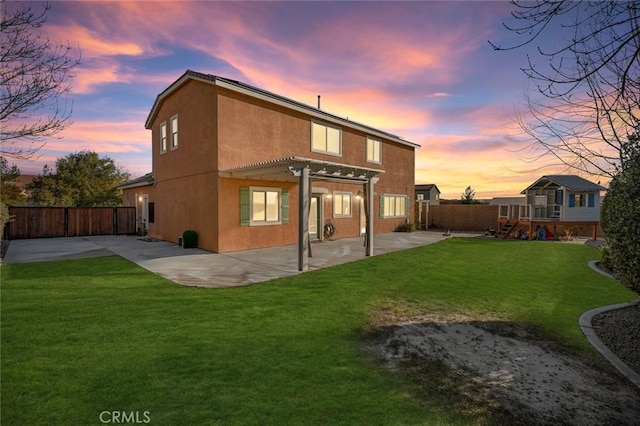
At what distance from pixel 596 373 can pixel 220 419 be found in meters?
4.56

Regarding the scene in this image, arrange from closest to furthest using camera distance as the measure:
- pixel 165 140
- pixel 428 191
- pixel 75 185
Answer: pixel 165 140
pixel 75 185
pixel 428 191

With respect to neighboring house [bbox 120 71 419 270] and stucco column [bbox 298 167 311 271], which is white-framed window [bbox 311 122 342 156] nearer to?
neighboring house [bbox 120 71 419 270]

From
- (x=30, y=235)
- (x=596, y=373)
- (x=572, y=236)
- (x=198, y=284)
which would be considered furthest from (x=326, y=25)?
(x=572, y=236)

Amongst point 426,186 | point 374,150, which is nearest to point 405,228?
point 374,150

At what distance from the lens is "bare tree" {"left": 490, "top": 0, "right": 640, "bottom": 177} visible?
3.48 m

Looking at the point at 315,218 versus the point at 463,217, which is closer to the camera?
the point at 315,218

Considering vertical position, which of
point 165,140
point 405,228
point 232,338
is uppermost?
point 165,140

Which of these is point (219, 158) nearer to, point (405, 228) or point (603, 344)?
point (603, 344)

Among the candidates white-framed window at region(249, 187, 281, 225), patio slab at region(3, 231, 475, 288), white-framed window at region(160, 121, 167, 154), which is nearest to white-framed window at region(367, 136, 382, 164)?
patio slab at region(3, 231, 475, 288)

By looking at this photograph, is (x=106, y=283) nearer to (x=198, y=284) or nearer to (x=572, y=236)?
(x=198, y=284)

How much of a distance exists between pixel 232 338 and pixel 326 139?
525 inches

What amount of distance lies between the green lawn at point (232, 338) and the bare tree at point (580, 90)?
9.54 feet

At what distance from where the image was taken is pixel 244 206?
1237 centimetres

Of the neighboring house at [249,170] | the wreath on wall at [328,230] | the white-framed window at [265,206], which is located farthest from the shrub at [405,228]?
the white-framed window at [265,206]
